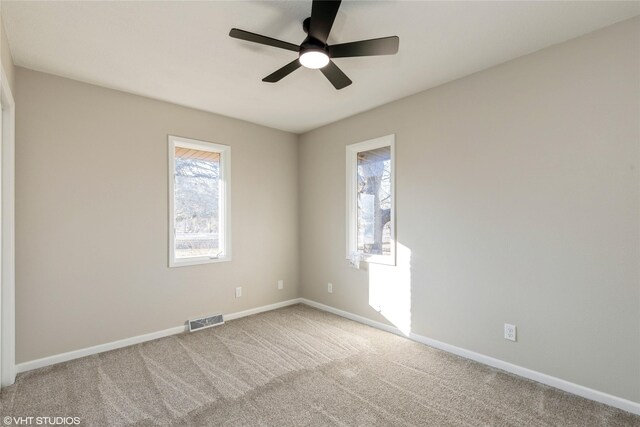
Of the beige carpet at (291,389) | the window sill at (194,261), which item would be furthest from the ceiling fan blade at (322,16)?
the window sill at (194,261)

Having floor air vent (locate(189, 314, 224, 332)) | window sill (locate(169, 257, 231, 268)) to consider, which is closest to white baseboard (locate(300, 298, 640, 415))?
floor air vent (locate(189, 314, 224, 332))

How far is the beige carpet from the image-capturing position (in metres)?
2.08

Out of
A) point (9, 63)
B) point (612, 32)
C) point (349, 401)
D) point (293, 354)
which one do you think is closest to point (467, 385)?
point (349, 401)

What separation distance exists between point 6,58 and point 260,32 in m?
1.89

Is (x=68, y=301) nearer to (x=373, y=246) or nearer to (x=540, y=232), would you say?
(x=373, y=246)

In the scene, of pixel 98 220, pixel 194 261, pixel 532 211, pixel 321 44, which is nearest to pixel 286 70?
pixel 321 44

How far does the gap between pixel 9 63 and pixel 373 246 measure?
3752 mm

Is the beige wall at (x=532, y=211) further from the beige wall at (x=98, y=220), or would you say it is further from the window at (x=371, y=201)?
the beige wall at (x=98, y=220)

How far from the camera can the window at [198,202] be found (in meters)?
3.65

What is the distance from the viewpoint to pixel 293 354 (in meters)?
3.03

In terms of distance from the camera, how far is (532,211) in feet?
8.32

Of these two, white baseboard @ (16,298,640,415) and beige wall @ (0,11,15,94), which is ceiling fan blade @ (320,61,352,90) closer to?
beige wall @ (0,11,15,94)

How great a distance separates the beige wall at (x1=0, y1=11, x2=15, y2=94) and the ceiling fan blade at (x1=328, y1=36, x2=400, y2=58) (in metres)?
2.21

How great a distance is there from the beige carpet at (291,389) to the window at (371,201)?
Answer: 110 cm
